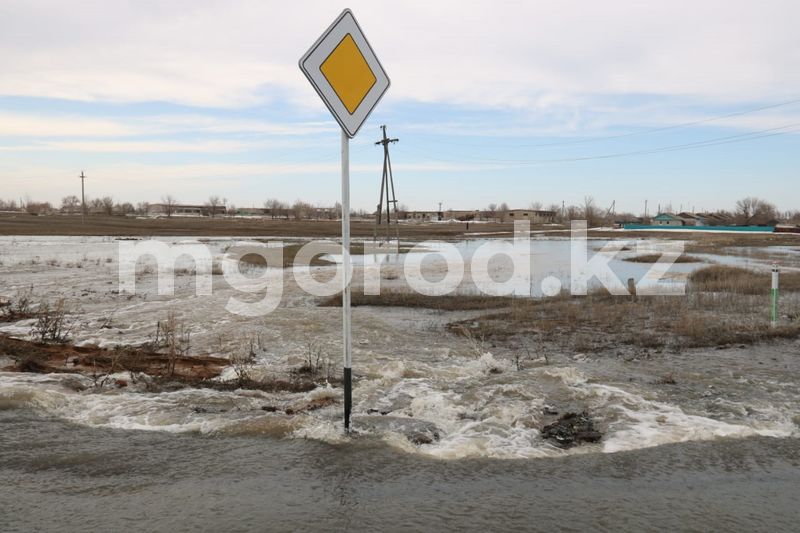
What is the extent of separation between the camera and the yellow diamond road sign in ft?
14.1

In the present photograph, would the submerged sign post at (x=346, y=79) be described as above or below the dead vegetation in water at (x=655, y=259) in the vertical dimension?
above

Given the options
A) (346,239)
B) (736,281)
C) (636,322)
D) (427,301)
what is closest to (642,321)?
(636,322)

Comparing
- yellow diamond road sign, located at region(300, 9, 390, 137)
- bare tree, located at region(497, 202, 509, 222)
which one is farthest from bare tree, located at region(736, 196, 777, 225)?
yellow diamond road sign, located at region(300, 9, 390, 137)

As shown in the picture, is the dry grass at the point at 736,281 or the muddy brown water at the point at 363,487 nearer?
the muddy brown water at the point at 363,487

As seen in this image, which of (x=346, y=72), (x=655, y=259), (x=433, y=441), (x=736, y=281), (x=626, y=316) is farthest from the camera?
(x=655, y=259)

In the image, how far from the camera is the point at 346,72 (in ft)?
14.7

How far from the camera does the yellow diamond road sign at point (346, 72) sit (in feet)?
14.1

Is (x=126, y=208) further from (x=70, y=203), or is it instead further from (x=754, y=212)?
(x=754, y=212)

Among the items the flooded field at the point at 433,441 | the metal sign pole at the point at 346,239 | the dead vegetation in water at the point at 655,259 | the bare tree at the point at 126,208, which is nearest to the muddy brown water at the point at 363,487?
the flooded field at the point at 433,441

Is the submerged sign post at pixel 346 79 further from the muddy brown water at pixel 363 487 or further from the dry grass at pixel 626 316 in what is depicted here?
the dry grass at pixel 626 316

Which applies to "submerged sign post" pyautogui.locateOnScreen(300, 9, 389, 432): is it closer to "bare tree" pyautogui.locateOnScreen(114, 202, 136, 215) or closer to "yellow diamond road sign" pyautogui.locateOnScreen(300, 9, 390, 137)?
"yellow diamond road sign" pyautogui.locateOnScreen(300, 9, 390, 137)

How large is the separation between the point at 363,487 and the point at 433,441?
119cm

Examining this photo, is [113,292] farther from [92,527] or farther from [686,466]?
[686,466]

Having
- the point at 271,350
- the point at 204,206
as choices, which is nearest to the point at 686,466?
the point at 271,350
